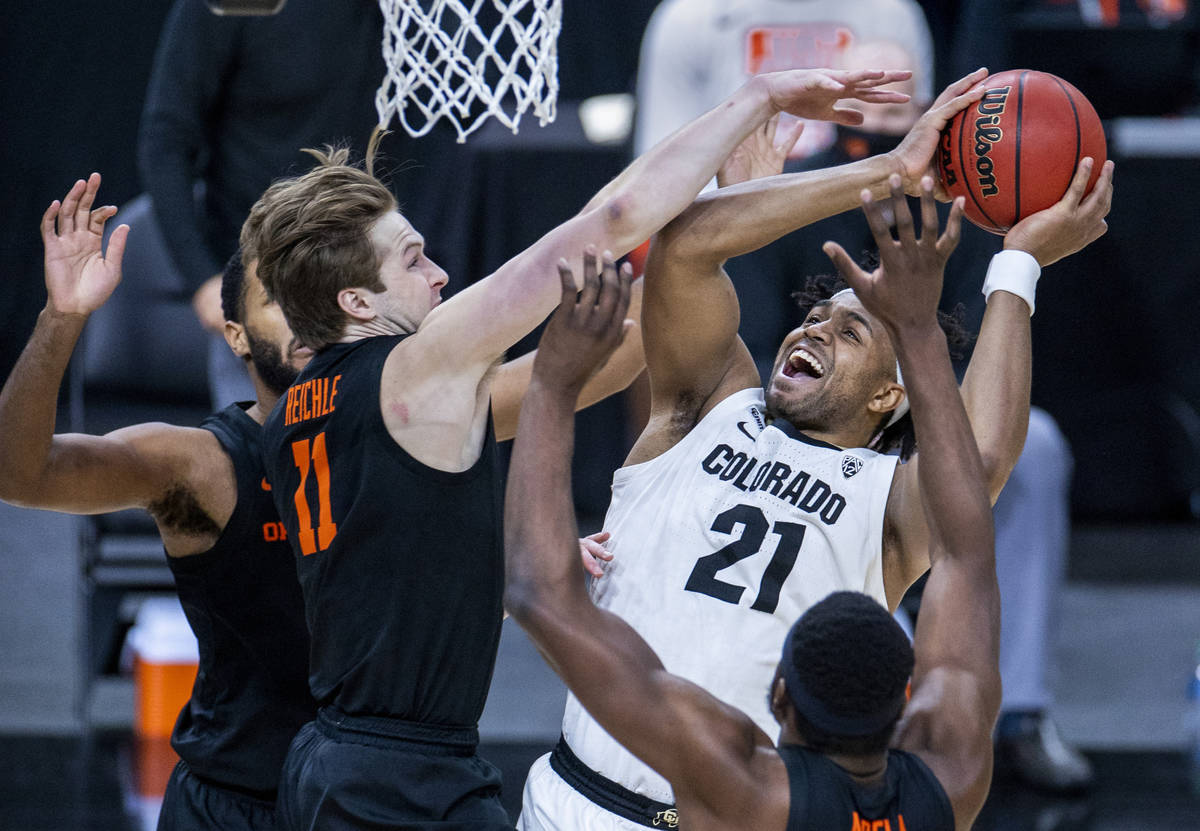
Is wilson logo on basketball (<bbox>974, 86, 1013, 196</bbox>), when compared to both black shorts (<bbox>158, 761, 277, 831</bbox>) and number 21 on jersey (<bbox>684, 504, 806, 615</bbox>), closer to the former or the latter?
number 21 on jersey (<bbox>684, 504, 806, 615</bbox>)

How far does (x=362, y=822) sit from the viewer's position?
2754mm

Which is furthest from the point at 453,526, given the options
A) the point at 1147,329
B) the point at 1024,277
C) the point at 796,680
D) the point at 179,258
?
the point at 1147,329

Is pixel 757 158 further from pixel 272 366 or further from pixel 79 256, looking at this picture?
pixel 79 256

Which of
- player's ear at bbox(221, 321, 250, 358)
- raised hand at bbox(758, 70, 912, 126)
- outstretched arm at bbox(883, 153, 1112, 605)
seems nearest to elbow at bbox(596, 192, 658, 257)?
raised hand at bbox(758, 70, 912, 126)

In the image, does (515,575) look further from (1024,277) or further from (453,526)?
(1024,277)

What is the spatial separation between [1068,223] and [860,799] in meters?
1.31

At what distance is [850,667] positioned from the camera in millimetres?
2381

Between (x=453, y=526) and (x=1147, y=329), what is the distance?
5.81 metres

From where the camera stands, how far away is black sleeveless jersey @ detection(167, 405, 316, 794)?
10.7ft

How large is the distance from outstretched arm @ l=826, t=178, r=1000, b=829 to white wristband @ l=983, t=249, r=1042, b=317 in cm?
36

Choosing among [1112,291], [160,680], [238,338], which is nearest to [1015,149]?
[238,338]

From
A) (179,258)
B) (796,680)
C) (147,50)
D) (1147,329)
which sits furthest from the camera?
(147,50)

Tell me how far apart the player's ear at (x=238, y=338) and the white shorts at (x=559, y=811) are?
3.71 ft

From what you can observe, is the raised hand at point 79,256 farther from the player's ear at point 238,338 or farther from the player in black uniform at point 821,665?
the player in black uniform at point 821,665
